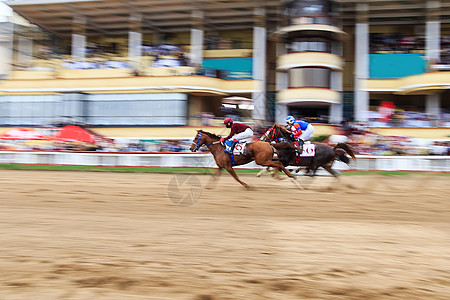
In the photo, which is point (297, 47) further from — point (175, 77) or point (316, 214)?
point (316, 214)

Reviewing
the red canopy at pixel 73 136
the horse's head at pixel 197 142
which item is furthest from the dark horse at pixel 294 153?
the red canopy at pixel 73 136

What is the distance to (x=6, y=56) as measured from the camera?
95.1 feet

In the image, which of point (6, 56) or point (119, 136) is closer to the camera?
point (119, 136)

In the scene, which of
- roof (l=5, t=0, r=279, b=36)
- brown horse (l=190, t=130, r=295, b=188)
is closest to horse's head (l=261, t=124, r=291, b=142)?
brown horse (l=190, t=130, r=295, b=188)

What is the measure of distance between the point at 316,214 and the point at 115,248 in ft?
12.6

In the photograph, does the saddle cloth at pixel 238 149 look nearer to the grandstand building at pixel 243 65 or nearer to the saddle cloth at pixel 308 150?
the saddle cloth at pixel 308 150

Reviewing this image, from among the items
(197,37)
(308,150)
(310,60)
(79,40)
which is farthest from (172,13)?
(308,150)

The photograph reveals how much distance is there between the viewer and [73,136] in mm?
20641

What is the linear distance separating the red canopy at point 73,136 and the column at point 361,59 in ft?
44.6

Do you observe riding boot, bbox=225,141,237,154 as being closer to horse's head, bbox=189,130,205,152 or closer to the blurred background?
horse's head, bbox=189,130,205,152

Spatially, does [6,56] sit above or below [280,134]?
above

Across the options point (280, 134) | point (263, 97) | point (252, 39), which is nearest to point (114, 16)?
point (252, 39)

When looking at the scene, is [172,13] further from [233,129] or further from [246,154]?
[246,154]

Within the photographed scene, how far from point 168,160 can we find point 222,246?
1295 cm
